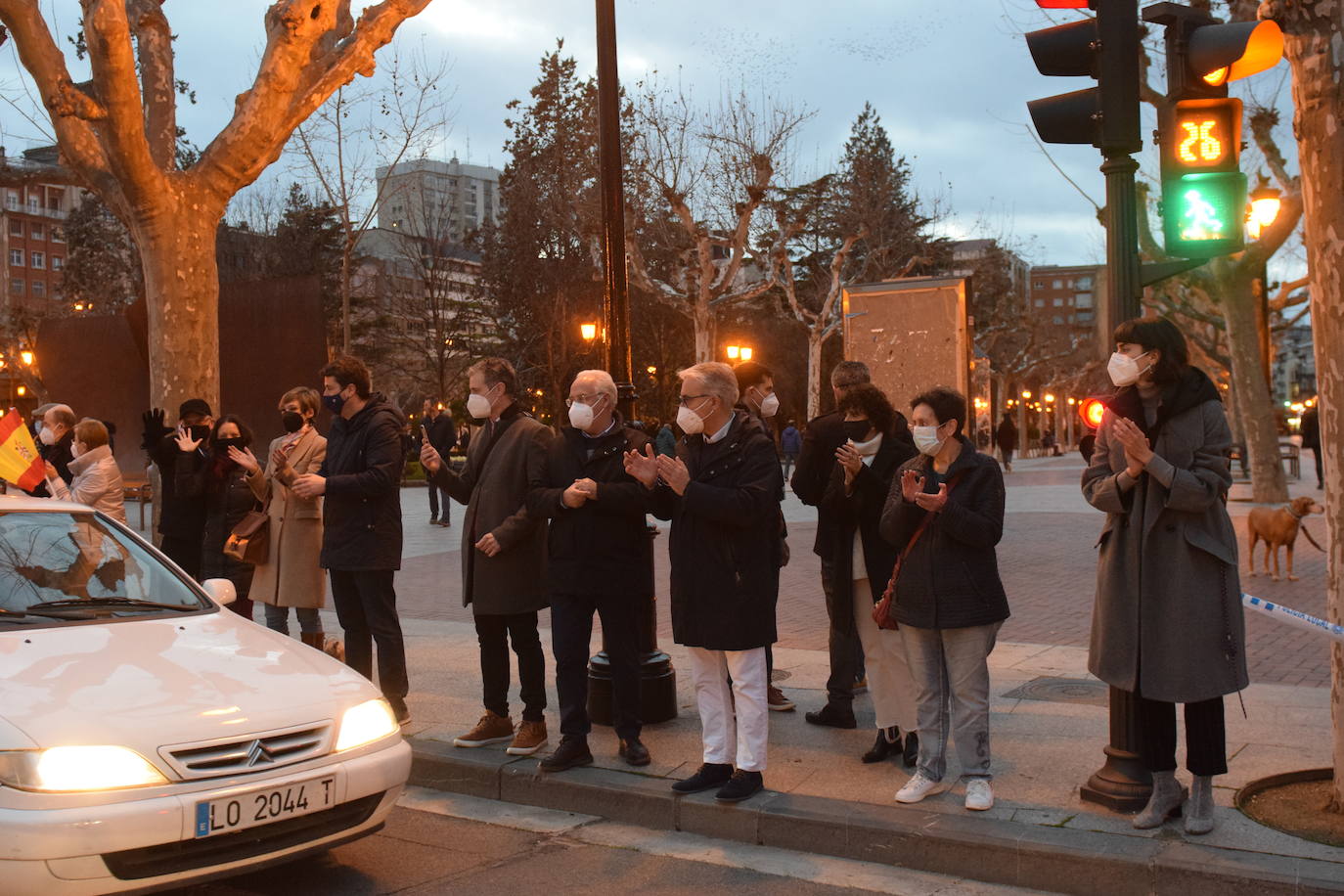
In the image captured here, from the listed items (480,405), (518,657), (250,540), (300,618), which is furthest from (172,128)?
(518,657)

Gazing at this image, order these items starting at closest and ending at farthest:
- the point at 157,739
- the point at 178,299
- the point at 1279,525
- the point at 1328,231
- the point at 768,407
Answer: the point at 157,739 < the point at 1328,231 < the point at 768,407 < the point at 178,299 < the point at 1279,525

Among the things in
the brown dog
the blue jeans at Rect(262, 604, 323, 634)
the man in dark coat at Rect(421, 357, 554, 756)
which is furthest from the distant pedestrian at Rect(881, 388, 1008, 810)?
the brown dog

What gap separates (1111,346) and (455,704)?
431cm

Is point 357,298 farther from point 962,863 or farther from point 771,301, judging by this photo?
point 962,863

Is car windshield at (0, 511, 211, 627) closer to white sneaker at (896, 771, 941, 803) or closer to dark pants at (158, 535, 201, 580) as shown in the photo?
dark pants at (158, 535, 201, 580)

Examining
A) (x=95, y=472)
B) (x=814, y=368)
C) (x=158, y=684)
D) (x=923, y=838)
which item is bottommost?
(x=923, y=838)

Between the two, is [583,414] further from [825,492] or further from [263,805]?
[263,805]

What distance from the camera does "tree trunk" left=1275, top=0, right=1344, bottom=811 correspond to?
4.67 meters

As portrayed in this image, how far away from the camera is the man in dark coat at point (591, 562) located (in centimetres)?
573

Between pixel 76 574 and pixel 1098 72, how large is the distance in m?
4.86

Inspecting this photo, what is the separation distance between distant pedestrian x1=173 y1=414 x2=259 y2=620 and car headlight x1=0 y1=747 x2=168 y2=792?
4.01 meters

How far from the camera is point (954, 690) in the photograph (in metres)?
5.09

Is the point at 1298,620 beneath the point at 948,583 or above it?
beneath

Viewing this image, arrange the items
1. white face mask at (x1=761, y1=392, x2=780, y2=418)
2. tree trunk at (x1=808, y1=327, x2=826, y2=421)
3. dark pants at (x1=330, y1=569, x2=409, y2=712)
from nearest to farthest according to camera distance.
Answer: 1. dark pants at (x1=330, y1=569, x2=409, y2=712)
2. white face mask at (x1=761, y1=392, x2=780, y2=418)
3. tree trunk at (x1=808, y1=327, x2=826, y2=421)
